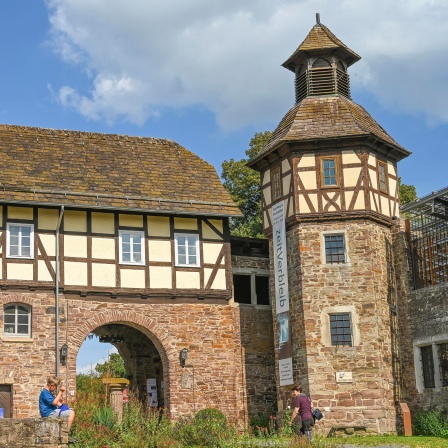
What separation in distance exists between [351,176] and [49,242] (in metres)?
9.54

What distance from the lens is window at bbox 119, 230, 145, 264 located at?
2748 cm

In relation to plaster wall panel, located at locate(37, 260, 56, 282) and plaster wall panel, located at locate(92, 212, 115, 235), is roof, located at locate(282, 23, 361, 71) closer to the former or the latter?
plaster wall panel, located at locate(92, 212, 115, 235)

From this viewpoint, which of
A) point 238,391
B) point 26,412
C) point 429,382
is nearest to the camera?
point 26,412

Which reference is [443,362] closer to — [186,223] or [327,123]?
[327,123]

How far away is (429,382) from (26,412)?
39.4ft

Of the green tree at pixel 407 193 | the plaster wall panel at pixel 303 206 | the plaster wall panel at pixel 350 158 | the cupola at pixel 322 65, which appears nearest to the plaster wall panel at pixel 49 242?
the plaster wall panel at pixel 303 206

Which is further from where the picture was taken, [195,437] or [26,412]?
[26,412]

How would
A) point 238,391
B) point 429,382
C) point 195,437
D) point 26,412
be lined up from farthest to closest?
point 238,391 → point 429,382 → point 26,412 → point 195,437

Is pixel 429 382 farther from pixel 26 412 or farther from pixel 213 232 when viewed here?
pixel 26 412

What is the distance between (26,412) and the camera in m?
25.3

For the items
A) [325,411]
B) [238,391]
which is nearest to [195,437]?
[325,411]

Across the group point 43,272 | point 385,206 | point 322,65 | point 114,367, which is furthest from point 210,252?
point 114,367

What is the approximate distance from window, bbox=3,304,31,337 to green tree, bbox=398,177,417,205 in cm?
1975

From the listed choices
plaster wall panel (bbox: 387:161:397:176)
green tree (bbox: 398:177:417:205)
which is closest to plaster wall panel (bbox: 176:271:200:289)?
plaster wall panel (bbox: 387:161:397:176)
